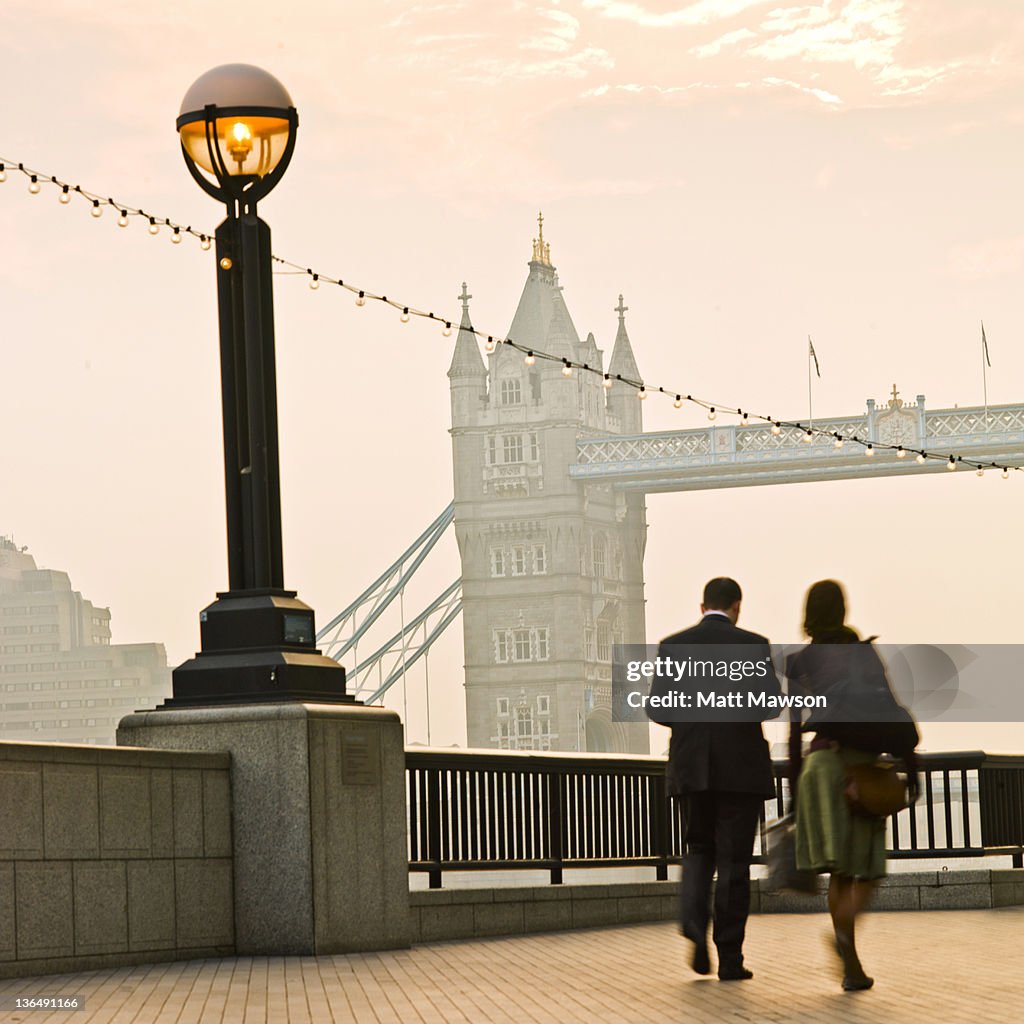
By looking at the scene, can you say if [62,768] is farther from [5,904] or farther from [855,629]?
[855,629]

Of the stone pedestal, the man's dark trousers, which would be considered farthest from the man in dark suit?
the stone pedestal

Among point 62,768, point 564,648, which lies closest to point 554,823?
point 62,768

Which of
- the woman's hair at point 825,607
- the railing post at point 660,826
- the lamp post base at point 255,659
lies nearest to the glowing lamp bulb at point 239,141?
the lamp post base at point 255,659

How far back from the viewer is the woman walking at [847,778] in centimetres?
691

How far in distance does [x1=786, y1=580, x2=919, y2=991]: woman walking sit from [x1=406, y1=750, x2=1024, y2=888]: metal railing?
2398 millimetres

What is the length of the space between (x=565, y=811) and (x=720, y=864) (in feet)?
13.7

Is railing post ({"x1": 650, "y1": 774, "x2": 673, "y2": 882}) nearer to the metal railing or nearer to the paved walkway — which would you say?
the metal railing

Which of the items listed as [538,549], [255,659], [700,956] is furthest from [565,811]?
[538,549]

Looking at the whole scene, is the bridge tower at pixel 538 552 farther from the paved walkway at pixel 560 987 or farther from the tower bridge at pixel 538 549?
the paved walkway at pixel 560 987

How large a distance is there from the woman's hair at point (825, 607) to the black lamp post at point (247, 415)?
7.45ft

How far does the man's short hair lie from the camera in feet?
24.1

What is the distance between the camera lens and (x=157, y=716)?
28.6ft

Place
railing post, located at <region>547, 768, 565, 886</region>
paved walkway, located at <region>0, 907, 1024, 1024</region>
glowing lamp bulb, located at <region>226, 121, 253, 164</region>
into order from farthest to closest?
1. railing post, located at <region>547, 768, 565, 886</region>
2. glowing lamp bulb, located at <region>226, 121, 253, 164</region>
3. paved walkway, located at <region>0, 907, 1024, 1024</region>

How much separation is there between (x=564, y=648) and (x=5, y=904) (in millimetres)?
98412
